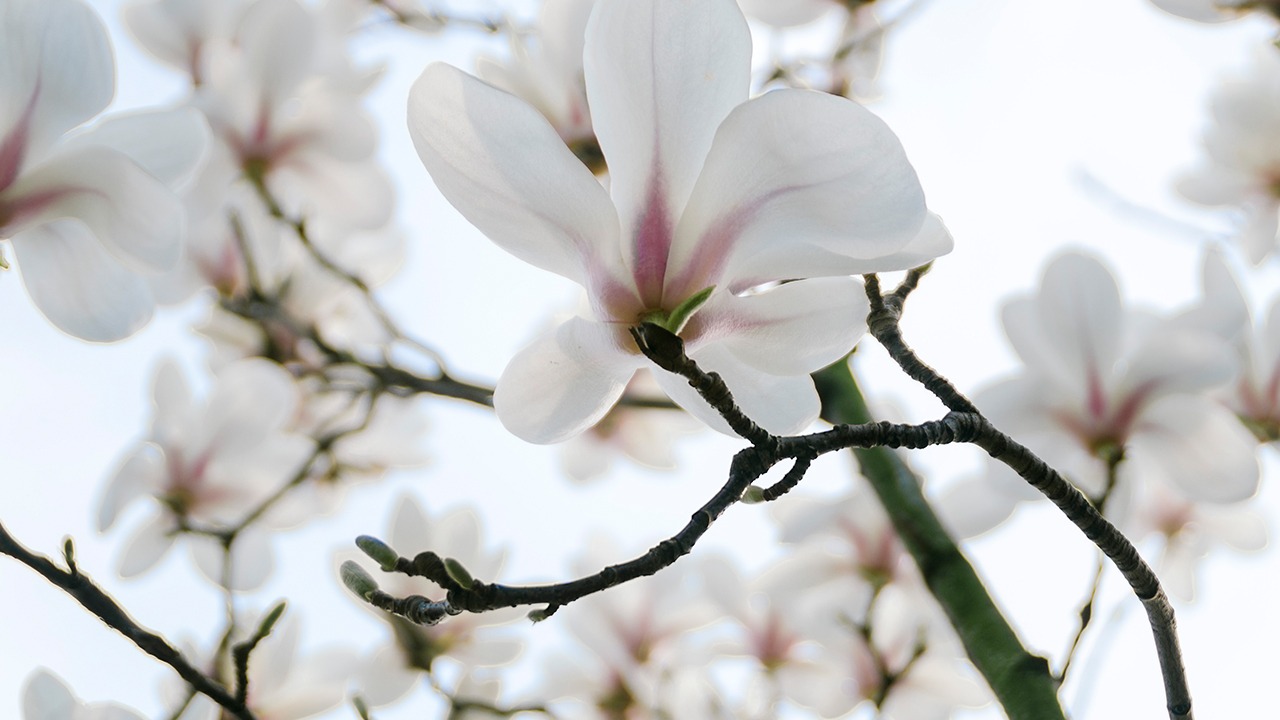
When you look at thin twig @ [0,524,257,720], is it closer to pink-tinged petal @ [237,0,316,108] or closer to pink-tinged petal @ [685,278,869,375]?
pink-tinged petal @ [685,278,869,375]

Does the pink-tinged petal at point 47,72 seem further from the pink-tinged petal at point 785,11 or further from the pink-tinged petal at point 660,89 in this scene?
the pink-tinged petal at point 785,11

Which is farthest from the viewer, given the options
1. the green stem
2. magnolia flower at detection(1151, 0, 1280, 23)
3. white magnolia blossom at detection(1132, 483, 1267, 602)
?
white magnolia blossom at detection(1132, 483, 1267, 602)

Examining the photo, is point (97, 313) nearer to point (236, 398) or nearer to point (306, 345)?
point (236, 398)

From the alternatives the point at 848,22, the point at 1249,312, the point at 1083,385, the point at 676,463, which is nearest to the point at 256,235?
the point at 676,463

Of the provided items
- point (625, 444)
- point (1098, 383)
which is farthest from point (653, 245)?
point (625, 444)

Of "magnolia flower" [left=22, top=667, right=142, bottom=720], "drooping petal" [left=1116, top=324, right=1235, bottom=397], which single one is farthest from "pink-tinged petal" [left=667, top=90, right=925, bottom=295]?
"magnolia flower" [left=22, top=667, right=142, bottom=720]

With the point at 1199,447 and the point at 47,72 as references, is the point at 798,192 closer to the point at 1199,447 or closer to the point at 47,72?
the point at 47,72

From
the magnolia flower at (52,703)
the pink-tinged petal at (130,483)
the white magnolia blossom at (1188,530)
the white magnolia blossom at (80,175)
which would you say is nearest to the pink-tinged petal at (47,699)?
the magnolia flower at (52,703)
